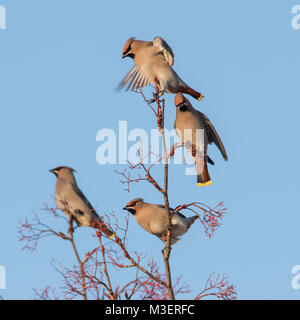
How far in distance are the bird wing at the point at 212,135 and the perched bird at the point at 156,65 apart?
0.29m

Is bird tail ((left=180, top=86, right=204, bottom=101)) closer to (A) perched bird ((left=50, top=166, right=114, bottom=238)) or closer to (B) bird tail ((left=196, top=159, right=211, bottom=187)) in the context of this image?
(B) bird tail ((left=196, top=159, right=211, bottom=187))

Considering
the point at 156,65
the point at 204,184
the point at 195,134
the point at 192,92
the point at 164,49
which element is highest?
the point at 164,49

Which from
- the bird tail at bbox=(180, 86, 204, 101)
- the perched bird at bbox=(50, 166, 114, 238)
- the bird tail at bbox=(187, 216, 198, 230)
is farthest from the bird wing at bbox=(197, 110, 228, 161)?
the perched bird at bbox=(50, 166, 114, 238)

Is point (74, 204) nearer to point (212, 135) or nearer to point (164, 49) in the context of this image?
point (212, 135)

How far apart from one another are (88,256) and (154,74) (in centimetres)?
256

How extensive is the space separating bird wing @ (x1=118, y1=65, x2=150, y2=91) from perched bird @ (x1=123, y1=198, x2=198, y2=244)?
1157mm

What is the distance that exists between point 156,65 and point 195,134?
2.54 ft

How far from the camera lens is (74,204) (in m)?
5.92

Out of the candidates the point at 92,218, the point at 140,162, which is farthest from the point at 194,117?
the point at 140,162

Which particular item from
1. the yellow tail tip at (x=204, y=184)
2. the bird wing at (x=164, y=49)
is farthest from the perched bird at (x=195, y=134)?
the bird wing at (x=164, y=49)

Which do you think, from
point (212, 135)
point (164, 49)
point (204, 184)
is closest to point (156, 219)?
point (204, 184)

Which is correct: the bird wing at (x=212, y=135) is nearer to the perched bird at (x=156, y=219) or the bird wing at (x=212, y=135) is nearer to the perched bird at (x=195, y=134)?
the perched bird at (x=195, y=134)
